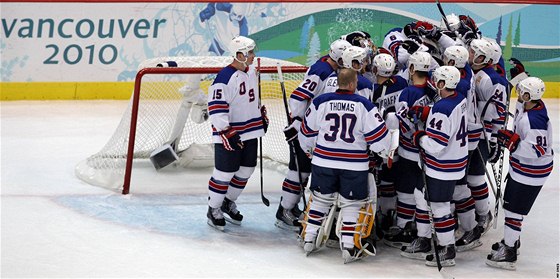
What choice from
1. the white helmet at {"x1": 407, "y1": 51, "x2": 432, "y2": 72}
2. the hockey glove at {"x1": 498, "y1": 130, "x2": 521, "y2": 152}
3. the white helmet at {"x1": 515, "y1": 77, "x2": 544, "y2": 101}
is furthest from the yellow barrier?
the white helmet at {"x1": 515, "y1": 77, "x2": 544, "y2": 101}

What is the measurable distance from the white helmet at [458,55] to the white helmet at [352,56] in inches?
17.3

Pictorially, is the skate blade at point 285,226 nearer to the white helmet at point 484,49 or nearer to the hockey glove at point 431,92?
the hockey glove at point 431,92

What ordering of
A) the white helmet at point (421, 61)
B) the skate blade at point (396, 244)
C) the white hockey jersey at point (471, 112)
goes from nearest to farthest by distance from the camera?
the white helmet at point (421, 61) < the white hockey jersey at point (471, 112) < the skate blade at point (396, 244)

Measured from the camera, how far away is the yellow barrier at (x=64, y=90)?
29.0 feet

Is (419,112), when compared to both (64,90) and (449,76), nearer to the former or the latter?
(449,76)

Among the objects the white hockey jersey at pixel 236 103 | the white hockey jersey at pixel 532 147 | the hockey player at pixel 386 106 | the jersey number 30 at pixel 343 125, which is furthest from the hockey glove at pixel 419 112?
the white hockey jersey at pixel 236 103

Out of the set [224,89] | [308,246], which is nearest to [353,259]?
[308,246]

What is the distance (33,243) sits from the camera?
512 centimetres

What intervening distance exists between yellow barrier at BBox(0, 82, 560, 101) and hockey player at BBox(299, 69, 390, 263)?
422cm

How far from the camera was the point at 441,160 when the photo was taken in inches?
189

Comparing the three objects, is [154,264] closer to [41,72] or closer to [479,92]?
[479,92]

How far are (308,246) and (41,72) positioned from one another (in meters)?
4.55

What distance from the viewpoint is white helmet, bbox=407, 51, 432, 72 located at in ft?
16.2

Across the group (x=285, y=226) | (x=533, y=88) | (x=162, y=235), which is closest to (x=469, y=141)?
(x=533, y=88)
